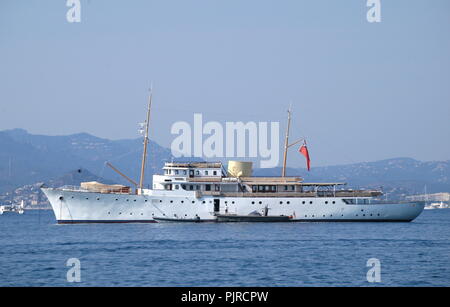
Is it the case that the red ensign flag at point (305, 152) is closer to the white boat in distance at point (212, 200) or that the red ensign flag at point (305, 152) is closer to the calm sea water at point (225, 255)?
the white boat in distance at point (212, 200)

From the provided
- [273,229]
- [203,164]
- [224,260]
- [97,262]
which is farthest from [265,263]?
[203,164]

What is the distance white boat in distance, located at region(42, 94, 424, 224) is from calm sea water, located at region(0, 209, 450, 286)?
2.80 meters

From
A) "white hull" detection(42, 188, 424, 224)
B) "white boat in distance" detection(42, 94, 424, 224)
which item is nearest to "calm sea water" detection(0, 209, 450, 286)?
"white hull" detection(42, 188, 424, 224)

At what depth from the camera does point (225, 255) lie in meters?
38.2

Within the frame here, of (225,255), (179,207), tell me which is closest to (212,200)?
(179,207)

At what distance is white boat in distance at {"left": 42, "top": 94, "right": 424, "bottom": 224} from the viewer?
58.5m

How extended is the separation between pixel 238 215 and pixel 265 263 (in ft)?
80.3

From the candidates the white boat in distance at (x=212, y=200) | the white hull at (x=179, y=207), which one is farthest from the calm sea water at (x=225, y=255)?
the white boat in distance at (x=212, y=200)

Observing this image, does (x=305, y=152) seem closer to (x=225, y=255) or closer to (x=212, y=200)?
(x=212, y=200)

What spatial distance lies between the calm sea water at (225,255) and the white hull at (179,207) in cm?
247

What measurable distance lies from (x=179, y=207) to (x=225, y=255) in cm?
2145

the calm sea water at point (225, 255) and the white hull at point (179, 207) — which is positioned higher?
the white hull at point (179, 207)

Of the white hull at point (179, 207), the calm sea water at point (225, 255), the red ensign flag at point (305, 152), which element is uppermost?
the red ensign flag at point (305, 152)

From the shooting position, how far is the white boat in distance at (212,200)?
2302 inches
